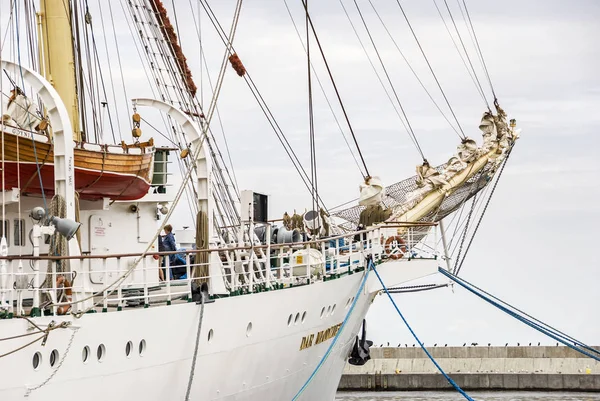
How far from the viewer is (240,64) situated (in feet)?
95.5

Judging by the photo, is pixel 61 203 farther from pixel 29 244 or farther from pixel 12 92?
pixel 12 92

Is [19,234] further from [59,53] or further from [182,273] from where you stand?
[182,273]

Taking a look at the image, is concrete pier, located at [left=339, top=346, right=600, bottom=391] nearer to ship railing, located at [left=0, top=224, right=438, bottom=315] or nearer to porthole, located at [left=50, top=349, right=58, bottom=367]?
ship railing, located at [left=0, top=224, right=438, bottom=315]

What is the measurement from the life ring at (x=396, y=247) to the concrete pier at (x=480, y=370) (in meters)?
13.4

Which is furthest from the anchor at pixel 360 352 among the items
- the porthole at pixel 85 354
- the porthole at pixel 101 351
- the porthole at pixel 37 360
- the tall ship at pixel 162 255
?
the porthole at pixel 37 360

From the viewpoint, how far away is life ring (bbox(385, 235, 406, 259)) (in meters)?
27.1

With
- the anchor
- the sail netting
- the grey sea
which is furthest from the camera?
the grey sea

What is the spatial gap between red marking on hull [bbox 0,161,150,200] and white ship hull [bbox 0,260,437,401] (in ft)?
11.0

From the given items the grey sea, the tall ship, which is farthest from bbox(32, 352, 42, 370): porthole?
the grey sea

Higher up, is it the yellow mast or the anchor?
the yellow mast

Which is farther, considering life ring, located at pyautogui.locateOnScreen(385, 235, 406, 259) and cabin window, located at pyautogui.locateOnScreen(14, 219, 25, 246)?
life ring, located at pyautogui.locateOnScreen(385, 235, 406, 259)

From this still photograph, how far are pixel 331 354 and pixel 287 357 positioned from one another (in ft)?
11.9

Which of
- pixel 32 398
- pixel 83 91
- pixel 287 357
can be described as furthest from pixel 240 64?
pixel 32 398

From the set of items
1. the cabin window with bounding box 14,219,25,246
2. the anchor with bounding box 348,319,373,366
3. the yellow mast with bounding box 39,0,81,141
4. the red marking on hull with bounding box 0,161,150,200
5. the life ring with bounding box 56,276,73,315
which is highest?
the yellow mast with bounding box 39,0,81,141
